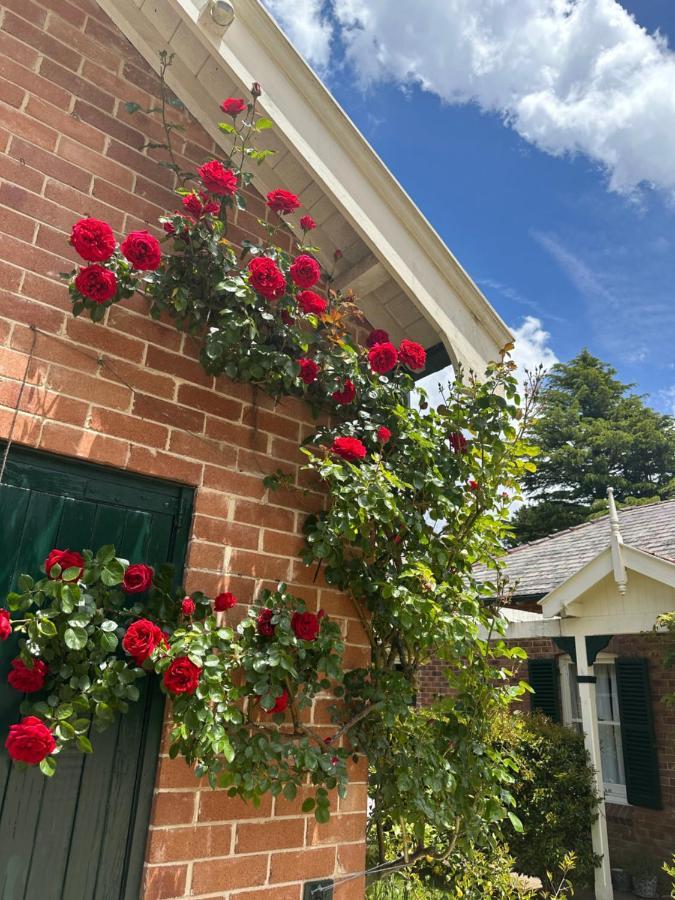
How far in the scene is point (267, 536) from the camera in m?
2.47

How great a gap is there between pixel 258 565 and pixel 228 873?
1.04 m

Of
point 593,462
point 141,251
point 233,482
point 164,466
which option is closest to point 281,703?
point 233,482

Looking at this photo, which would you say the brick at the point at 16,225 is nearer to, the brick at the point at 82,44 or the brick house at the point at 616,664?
the brick at the point at 82,44

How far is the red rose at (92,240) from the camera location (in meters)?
1.96

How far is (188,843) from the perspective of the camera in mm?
1995

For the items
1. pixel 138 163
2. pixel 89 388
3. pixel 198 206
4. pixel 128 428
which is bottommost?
pixel 128 428

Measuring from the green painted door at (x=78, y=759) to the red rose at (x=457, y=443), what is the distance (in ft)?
4.19

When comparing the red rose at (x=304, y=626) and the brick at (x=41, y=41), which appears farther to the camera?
the brick at (x=41, y=41)

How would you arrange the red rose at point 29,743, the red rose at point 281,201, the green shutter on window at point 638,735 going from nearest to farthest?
the red rose at point 29,743 < the red rose at point 281,201 < the green shutter on window at point 638,735

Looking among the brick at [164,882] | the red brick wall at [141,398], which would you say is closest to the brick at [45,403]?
the red brick wall at [141,398]

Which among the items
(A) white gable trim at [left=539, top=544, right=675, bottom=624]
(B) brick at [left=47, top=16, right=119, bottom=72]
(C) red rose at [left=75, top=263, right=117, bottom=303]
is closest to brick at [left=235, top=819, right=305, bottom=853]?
(C) red rose at [left=75, top=263, right=117, bottom=303]

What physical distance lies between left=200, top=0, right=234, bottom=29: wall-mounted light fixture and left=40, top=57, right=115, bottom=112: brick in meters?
0.53

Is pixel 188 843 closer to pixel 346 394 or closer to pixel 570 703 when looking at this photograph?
pixel 346 394

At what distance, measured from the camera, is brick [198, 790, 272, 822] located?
206 centimetres
